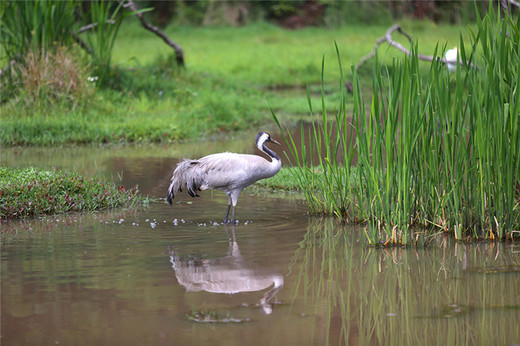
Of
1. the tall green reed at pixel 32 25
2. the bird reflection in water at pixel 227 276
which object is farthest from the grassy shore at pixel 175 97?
the bird reflection in water at pixel 227 276

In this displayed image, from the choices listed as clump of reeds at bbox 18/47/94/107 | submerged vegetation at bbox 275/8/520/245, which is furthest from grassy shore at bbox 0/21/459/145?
submerged vegetation at bbox 275/8/520/245

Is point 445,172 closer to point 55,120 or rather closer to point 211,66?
point 55,120

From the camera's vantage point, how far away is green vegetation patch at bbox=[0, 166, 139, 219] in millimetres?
7645

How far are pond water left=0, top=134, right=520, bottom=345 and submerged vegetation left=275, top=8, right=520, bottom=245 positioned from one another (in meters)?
0.27

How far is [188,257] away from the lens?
21.1 ft

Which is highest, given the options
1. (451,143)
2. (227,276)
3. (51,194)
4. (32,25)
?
(451,143)

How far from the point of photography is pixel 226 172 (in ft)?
25.3

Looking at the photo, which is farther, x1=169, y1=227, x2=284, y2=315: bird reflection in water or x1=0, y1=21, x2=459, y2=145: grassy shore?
x1=0, y1=21, x2=459, y2=145: grassy shore

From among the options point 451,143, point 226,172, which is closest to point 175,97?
point 226,172

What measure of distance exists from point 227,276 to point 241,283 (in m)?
0.20

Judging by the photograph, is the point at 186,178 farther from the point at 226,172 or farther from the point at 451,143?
the point at 451,143

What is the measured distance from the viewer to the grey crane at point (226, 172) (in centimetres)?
771

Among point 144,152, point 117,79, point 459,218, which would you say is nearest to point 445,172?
point 459,218

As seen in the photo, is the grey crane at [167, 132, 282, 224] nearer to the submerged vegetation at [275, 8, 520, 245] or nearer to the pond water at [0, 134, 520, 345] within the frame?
the pond water at [0, 134, 520, 345]
